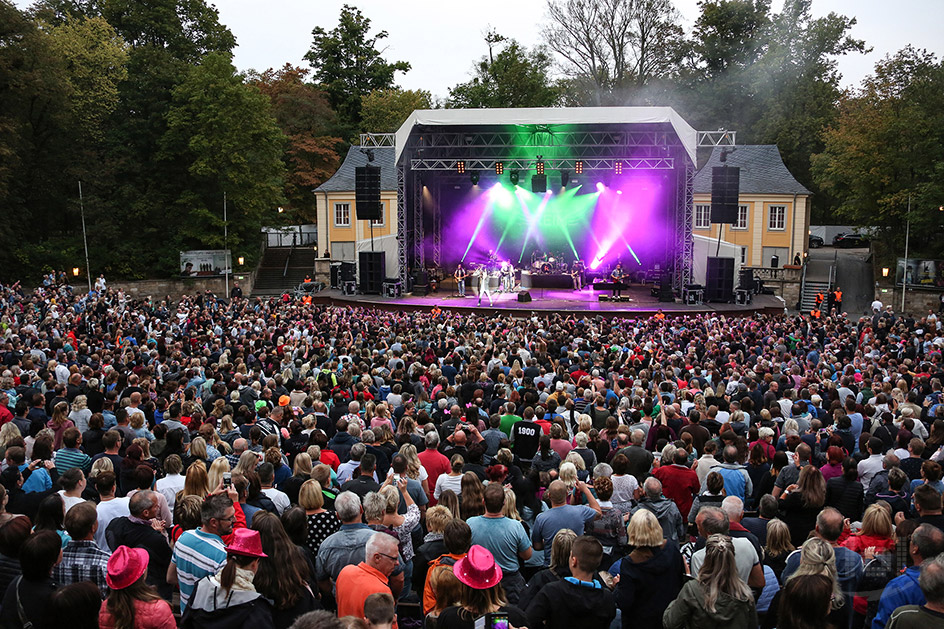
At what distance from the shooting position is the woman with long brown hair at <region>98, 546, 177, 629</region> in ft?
11.2

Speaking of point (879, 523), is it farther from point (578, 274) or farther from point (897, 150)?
point (897, 150)

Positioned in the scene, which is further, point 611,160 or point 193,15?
point 193,15

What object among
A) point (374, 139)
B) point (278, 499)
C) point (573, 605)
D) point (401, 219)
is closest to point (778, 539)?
point (573, 605)

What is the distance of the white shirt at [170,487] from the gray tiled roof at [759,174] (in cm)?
3309

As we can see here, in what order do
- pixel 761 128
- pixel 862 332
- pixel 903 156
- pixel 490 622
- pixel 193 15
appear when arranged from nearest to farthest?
pixel 490 622
pixel 862 332
pixel 903 156
pixel 193 15
pixel 761 128

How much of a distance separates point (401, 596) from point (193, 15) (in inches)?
1475

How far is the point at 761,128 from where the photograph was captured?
4619 cm

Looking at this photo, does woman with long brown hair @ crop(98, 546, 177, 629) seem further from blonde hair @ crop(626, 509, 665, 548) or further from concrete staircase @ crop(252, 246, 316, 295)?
concrete staircase @ crop(252, 246, 316, 295)

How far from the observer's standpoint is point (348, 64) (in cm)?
5025

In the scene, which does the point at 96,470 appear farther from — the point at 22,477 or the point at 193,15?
the point at 193,15

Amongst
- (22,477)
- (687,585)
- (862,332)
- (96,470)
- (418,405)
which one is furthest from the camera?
(862,332)

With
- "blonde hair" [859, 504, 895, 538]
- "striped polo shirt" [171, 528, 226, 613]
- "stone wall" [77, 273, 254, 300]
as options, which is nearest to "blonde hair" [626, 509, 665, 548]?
"blonde hair" [859, 504, 895, 538]

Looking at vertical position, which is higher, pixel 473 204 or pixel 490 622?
pixel 473 204

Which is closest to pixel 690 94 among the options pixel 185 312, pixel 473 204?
pixel 473 204
